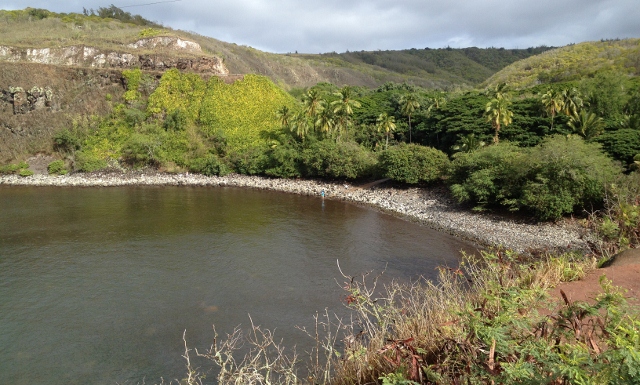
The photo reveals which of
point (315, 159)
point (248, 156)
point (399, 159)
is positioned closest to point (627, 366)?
point (399, 159)

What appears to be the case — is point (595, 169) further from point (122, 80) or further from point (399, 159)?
point (122, 80)

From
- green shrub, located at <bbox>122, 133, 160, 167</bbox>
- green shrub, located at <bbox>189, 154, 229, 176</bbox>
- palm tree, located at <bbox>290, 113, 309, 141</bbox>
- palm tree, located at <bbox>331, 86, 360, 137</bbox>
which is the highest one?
palm tree, located at <bbox>331, 86, 360, 137</bbox>

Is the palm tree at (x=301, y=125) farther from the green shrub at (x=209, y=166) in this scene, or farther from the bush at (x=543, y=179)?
the bush at (x=543, y=179)

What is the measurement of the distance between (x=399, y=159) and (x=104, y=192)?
26990mm

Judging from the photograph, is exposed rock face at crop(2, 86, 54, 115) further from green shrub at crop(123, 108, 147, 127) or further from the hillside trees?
the hillside trees

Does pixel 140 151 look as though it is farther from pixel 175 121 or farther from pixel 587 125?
pixel 587 125

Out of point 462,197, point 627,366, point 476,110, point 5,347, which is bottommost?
point 5,347

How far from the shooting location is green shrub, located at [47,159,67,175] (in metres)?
42.6

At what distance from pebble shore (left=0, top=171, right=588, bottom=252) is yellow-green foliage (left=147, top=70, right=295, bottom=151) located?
27.2 ft

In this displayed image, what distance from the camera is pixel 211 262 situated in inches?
781

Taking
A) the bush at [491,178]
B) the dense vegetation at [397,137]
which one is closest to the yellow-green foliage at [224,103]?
the dense vegetation at [397,137]

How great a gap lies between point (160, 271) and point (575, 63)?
80.5 metres

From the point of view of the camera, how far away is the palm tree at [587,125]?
32812 millimetres

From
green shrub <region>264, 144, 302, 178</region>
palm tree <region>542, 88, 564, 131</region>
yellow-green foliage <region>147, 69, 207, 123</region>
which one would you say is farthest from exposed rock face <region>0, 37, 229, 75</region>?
palm tree <region>542, 88, 564, 131</region>
